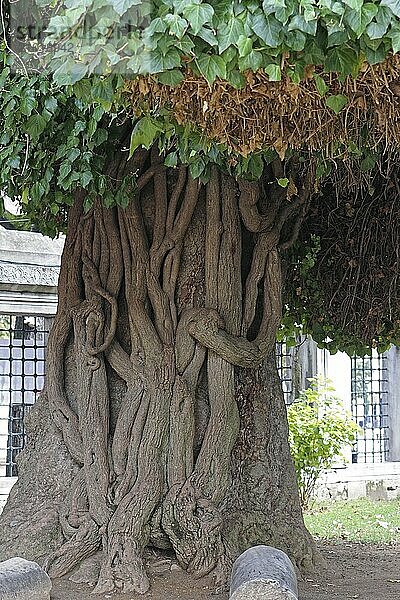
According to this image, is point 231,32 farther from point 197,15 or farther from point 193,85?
point 193,85

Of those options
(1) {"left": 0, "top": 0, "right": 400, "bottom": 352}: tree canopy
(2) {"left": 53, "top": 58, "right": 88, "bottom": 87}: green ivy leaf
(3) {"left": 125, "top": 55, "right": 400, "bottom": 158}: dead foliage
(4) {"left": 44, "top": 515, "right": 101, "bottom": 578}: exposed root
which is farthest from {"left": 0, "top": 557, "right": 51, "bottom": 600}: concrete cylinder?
(2) {"left": 53, "top": 58, "right": 88, "bottom": 87}: green ivy leaf

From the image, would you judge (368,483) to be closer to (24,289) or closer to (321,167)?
(24,289)

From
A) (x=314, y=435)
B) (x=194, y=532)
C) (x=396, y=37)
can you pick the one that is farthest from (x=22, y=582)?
(x=314, y=435)

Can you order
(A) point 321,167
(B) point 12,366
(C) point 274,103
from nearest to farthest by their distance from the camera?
(C) point 274,103, (A) point 321,167, (B) point 12,366

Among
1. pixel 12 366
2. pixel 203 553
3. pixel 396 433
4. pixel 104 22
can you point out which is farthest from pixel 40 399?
pixel 396 433

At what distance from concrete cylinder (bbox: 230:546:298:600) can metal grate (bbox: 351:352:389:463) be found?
30.7ft

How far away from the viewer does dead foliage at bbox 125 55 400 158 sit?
3467 millimetres

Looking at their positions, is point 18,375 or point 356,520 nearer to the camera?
point 18,375

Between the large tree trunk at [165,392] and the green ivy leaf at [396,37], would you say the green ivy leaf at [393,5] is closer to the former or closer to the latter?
the green ivy leaf at [396,37]

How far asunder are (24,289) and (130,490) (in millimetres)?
4603

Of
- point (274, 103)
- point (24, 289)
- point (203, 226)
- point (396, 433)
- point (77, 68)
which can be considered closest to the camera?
point (77, 68)

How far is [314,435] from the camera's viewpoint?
1093 centimetres

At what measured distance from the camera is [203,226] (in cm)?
628

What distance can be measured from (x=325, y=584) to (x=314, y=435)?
4.88 meters
